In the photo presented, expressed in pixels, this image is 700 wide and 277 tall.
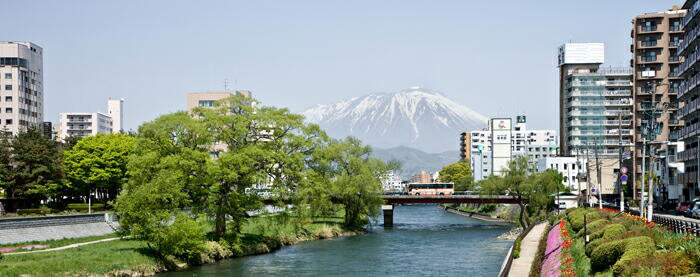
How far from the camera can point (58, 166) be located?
109 meters

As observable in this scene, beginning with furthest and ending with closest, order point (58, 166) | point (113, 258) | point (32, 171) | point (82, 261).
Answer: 1. point (58, 166)
2. point (32, 171)
3. point (113, 258)
4. point (82, 261)

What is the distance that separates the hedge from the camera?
3047 cm

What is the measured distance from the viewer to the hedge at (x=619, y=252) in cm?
3047

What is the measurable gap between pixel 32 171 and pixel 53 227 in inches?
1410

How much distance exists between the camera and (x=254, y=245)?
252 ft

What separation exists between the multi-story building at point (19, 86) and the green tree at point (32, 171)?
254ft

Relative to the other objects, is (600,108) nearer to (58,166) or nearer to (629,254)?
(58,166)

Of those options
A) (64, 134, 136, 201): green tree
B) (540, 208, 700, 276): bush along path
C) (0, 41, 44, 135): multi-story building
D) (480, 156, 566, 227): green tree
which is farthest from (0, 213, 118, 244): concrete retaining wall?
(0, 41, 44, 135): multi-story building

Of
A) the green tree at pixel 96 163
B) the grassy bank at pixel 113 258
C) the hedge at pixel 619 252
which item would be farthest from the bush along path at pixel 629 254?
the green tree at pixel 96 163

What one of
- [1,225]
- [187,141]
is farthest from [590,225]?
[1,225]

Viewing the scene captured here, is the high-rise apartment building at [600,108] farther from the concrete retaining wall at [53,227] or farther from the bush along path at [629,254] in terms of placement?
the bush along path at [629,254]

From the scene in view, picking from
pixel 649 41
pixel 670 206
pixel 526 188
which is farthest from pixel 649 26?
pixel 670 206

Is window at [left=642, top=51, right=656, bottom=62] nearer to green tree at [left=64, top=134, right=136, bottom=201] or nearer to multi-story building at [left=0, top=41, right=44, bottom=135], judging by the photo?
green tree at [left=64, top=134, right=136, bottom=201]

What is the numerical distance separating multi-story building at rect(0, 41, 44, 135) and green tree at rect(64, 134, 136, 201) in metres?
75.8
